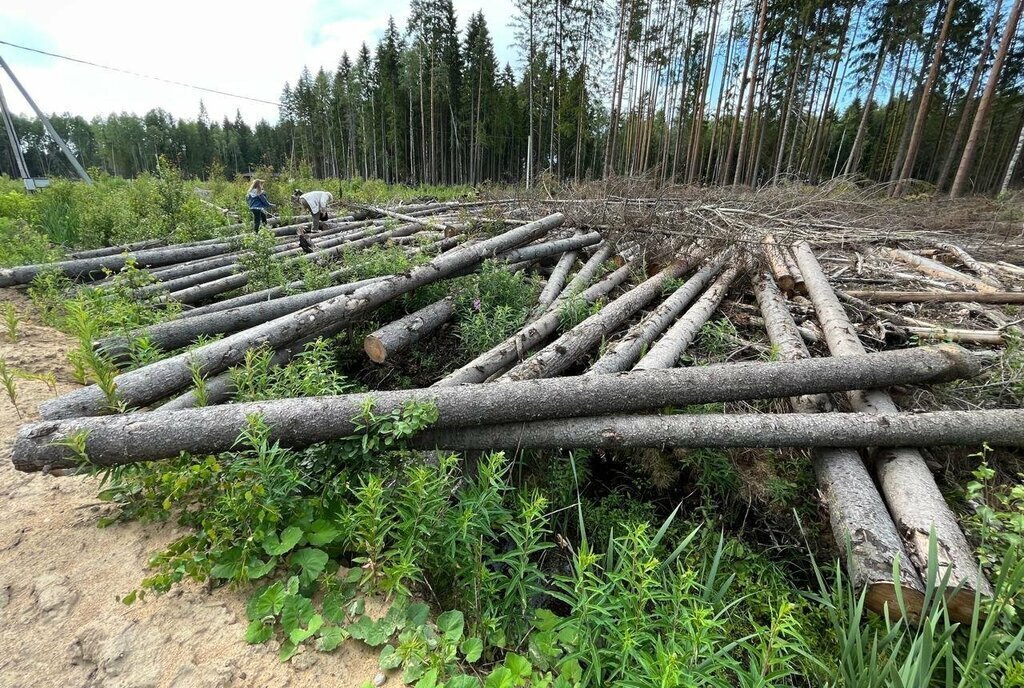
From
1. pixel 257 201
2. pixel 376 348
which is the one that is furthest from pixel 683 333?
pixel 257 201

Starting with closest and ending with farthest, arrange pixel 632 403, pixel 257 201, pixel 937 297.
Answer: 1. pixel 632 403
2. pixel 937 297
3. pixel 257 201

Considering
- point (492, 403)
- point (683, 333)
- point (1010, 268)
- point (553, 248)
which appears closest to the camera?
point (492, 403)

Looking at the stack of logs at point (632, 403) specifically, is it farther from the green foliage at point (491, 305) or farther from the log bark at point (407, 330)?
the green foliage at point (491, 305)

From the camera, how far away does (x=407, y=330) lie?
4230 mm

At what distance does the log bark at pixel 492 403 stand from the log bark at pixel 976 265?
128 inches

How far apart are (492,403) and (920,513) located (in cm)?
231

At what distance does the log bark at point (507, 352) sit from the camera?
3.17 meters

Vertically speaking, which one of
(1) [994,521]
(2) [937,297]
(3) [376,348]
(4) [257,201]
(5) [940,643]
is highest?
(4) [257,201]

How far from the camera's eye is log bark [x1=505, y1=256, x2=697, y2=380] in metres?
3.18

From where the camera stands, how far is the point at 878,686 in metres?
1.65

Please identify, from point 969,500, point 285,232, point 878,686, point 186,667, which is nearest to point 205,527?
point 186,667

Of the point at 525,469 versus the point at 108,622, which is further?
the point at 525,469

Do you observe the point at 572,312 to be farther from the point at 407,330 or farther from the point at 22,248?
the point at 22,248

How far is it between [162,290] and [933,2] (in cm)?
→ 2777
